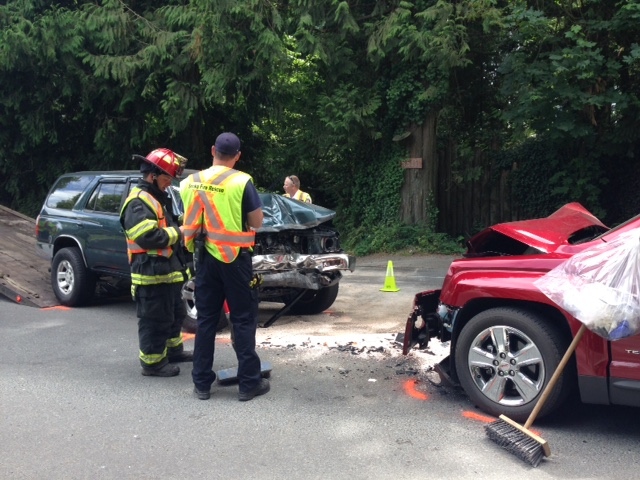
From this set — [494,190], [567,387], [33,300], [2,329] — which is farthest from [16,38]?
[567,387]

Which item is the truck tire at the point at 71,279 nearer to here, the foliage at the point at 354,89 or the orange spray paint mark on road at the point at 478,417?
the orange spray paint mark on road at the point at 478,417

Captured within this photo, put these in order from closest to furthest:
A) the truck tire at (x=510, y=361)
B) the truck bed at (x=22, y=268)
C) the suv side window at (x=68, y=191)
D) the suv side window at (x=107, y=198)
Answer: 1. the truck tire at (x=510, y=361)
2. the suv side window at (x=107, y=198)
3. the suv side window at (x=68, y=191)
4. the truck bed at (x=22, y=268)

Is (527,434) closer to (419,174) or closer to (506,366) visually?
(506,366)

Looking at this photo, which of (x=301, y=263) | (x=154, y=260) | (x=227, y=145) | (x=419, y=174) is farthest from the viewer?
(x=419, y=174)

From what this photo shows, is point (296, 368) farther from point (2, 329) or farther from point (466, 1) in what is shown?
point (466, 1)

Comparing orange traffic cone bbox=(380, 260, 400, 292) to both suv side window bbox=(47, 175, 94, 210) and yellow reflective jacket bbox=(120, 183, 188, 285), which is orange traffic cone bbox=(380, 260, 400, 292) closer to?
suv side window bbox=(47, 175, 94, 210)

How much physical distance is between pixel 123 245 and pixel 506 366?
5.19 meters

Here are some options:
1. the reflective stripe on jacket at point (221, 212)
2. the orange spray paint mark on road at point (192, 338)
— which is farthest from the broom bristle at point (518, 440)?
the orange spray paint mark on road at point (192, 338)

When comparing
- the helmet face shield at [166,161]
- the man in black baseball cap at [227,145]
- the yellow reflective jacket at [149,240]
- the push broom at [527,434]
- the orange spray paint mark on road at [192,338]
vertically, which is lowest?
the orange spray paint mark on road at [192,338]

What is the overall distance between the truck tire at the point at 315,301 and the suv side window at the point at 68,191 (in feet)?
10.6

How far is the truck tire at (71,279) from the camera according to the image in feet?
30.3

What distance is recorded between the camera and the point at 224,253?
5.35 metres

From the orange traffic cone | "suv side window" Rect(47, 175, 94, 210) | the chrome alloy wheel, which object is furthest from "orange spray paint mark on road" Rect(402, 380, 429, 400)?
"suv side window" Rect(47, 175, 94, 210)

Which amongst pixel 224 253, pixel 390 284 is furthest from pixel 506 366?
pixel 390 284
